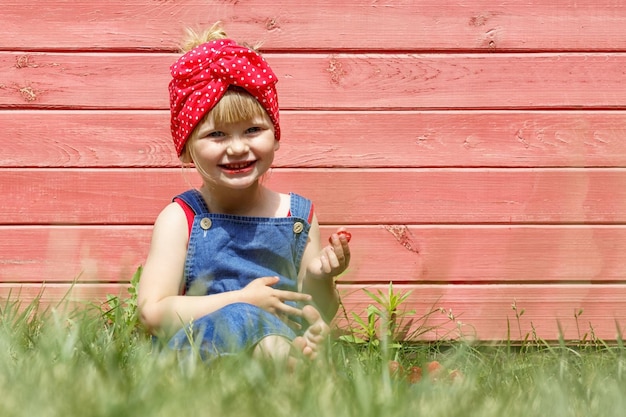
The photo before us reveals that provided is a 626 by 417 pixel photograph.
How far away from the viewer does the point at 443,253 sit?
3.58 metres

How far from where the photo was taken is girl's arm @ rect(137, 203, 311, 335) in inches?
110

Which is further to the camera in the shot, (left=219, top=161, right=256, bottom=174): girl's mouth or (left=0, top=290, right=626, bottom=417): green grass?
(left=219, top=161, right=256, bottom=174): girl's mouth

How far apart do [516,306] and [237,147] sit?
4.52 ft

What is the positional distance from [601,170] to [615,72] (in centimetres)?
39

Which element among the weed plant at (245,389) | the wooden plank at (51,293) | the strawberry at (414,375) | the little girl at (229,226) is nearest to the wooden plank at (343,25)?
the little girl at (229,226)

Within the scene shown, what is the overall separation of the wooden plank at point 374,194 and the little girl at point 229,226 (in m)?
0.40

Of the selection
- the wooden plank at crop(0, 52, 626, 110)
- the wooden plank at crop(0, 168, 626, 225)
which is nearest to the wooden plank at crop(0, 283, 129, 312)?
the wooden plank at crop(0, 168, 626, 225)

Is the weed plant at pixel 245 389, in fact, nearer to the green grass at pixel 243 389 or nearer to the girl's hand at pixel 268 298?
the green grass at pixel 243 389

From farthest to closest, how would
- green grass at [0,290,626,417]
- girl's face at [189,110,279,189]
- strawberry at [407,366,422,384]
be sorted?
girl's face at [189,110,279,189] < strawberry at [407,366,422,384] < green grass at [0,290,626,417]

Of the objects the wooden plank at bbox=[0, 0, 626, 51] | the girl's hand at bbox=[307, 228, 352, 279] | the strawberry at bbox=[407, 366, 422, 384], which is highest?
the wooden plank at bbox=[0, 0, 626, 51]

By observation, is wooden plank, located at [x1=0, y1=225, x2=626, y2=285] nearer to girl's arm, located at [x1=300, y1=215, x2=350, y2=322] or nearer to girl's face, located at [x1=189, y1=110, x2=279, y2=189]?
girl's arm, located at [x1=300, y1=215, x2=350, y2=322]

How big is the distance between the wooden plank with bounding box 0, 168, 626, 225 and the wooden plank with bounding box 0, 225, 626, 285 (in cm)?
4

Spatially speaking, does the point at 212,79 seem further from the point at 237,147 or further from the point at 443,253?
the point at 443,253

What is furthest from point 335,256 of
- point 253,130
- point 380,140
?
point 380,140
